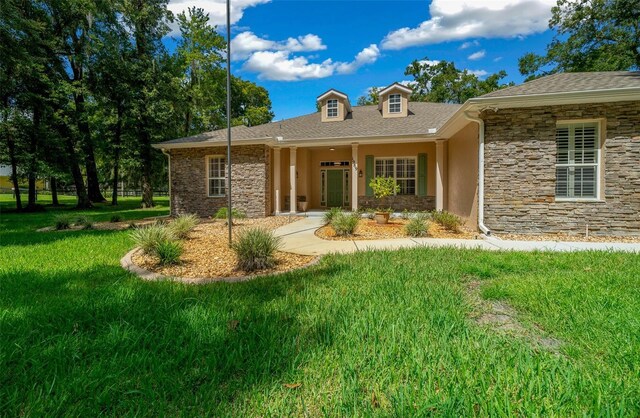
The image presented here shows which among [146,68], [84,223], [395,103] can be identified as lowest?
[84,223]

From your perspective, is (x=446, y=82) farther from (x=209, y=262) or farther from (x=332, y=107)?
(x=209, y=262)

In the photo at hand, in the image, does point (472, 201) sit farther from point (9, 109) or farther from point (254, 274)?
point (9, 109)

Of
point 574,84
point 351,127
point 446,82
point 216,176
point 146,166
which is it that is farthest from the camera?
point 446,82

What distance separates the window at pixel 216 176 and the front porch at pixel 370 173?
2.15m

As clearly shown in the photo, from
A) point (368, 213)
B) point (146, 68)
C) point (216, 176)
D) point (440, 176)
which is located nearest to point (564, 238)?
point (440, 176)

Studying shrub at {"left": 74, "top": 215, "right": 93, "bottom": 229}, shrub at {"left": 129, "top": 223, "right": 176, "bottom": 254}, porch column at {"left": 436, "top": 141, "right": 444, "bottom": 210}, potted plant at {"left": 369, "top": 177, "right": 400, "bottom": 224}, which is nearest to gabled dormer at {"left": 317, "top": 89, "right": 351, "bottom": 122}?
porch column at {"left": 436, "top": 141, "right": 444, "bottom": 210}

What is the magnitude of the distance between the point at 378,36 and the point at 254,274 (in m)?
15.4

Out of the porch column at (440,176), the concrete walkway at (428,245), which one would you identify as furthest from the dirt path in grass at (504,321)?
the porch column at (440,176)

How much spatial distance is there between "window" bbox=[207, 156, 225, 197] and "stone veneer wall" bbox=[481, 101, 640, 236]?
32.6ft

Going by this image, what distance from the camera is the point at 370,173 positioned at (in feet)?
44.0

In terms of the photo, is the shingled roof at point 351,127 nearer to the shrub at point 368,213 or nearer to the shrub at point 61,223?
the shrub at point 368,213

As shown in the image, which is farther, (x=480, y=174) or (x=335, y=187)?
(x=335, y=187)

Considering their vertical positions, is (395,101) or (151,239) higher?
(395,101)

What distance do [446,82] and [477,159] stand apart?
79.8 feet
